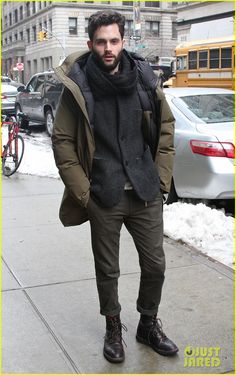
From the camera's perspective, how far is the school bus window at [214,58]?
20.1 meters

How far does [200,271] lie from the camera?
4.27 metres

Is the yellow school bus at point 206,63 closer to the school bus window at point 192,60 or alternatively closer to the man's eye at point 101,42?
the school bus window at point 192,60

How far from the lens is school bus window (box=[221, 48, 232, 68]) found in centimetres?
1944

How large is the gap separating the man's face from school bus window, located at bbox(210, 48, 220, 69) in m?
18.1

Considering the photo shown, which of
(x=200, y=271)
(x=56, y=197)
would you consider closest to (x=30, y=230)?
(x=56, y=197)

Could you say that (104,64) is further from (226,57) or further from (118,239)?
(226,57)

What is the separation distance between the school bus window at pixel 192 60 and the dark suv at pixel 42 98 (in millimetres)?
8712

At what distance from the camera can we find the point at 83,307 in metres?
3.69

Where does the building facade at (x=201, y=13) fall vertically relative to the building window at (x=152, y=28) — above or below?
below

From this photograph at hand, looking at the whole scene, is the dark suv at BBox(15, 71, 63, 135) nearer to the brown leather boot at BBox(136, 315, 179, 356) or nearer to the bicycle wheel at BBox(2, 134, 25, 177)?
the bicycle wheel at BBox(2, 134, 25, 177)

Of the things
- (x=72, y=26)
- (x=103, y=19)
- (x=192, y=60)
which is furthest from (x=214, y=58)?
(x=72, y=26)

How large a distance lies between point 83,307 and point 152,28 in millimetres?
69703

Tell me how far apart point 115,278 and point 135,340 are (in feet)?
1.59

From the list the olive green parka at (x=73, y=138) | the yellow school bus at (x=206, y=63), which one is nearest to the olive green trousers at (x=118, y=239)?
the olive green parka at (x=73, y=138)
